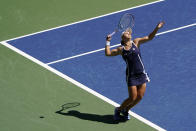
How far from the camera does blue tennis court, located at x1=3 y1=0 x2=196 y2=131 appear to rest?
1412 centimetres

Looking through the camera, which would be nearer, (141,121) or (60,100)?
(141,121)

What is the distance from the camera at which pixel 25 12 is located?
19641mm

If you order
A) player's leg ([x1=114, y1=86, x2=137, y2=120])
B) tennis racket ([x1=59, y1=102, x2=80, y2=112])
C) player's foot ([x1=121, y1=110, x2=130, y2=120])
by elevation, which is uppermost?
tennis racket ([x1=59, y1=102, x2=80, y2=112])

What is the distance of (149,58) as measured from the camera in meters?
16.4

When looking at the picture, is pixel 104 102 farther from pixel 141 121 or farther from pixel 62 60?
pixel 62 60

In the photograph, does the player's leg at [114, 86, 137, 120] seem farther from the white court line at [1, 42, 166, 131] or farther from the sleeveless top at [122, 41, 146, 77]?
the white court line at [1, 42, 166, 131]

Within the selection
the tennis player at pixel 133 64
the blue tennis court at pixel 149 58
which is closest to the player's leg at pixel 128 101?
the tennis player at pixel 133 64

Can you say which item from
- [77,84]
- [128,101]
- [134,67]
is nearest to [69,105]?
[77,84]

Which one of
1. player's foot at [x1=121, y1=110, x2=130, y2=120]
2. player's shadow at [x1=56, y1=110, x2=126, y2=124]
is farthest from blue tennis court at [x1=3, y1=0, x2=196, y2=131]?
player's shadow at [x1=56, y1=110, x2=126, y2=124]

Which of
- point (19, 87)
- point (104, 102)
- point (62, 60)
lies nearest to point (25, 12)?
point (62, 60)

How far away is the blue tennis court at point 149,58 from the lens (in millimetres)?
14117

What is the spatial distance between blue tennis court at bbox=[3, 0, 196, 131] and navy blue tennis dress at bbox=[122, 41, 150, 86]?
1.00 m

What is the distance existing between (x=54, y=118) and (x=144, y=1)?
741 centimetres

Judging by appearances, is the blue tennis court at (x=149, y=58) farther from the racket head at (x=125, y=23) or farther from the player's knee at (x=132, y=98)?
the racket head at (x=125, y=23)
